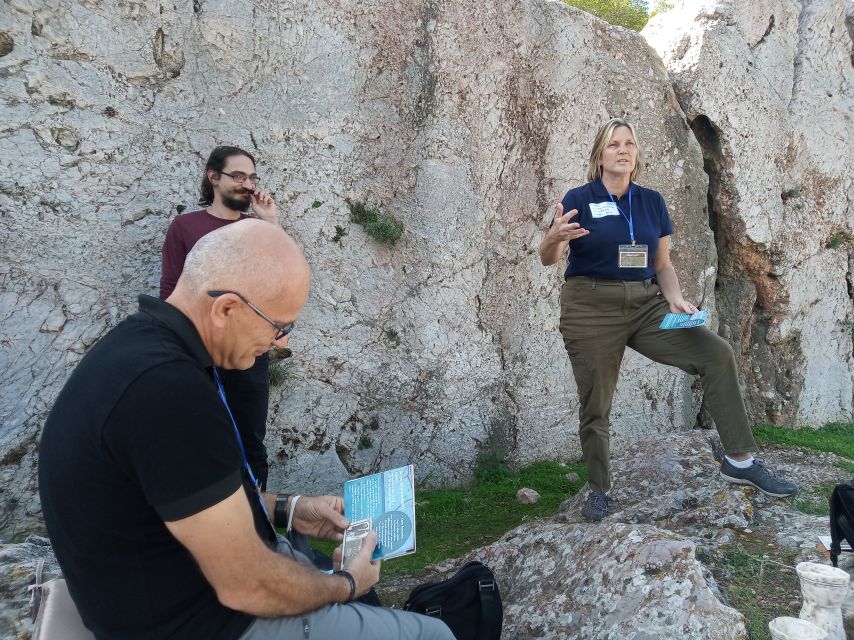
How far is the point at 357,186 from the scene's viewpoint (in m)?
4.28

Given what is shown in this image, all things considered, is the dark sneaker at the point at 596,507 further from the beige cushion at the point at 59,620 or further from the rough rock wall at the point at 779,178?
the rough rock wall at the point at 779,178

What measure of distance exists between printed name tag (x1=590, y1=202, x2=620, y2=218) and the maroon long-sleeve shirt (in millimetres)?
1717

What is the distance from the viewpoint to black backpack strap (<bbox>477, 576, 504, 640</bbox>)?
2.05 m

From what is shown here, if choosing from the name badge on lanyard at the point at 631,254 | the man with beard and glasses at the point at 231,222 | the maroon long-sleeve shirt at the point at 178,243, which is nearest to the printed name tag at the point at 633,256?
the name badge on lanyard at the point at 631,254

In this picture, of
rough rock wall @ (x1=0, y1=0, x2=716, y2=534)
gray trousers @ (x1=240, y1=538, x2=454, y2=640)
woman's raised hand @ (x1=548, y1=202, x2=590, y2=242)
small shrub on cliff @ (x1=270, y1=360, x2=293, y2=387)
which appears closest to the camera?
gray trousers @ (x1=240, y1=538, x2=454, y2=640)

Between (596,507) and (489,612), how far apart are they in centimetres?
134

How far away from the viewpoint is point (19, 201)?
3383mm

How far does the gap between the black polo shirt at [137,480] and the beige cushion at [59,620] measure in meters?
0.10

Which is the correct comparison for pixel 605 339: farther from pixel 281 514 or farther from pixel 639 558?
pixel 281 514

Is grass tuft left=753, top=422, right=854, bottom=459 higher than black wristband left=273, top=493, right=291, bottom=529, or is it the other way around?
black wristband left=273, top=493, right=291, bottom=529

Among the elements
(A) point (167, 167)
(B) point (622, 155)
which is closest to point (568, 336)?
(B) point (622, 155)

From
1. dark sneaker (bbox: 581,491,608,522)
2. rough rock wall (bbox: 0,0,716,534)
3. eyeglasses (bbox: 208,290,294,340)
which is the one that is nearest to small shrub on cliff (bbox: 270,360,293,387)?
rough rock wall (bbox: 0,0,716,534)

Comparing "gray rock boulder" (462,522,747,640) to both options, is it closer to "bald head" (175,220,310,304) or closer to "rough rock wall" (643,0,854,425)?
"bald head" (175,220,310,304)

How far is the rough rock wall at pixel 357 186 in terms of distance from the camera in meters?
3.44
